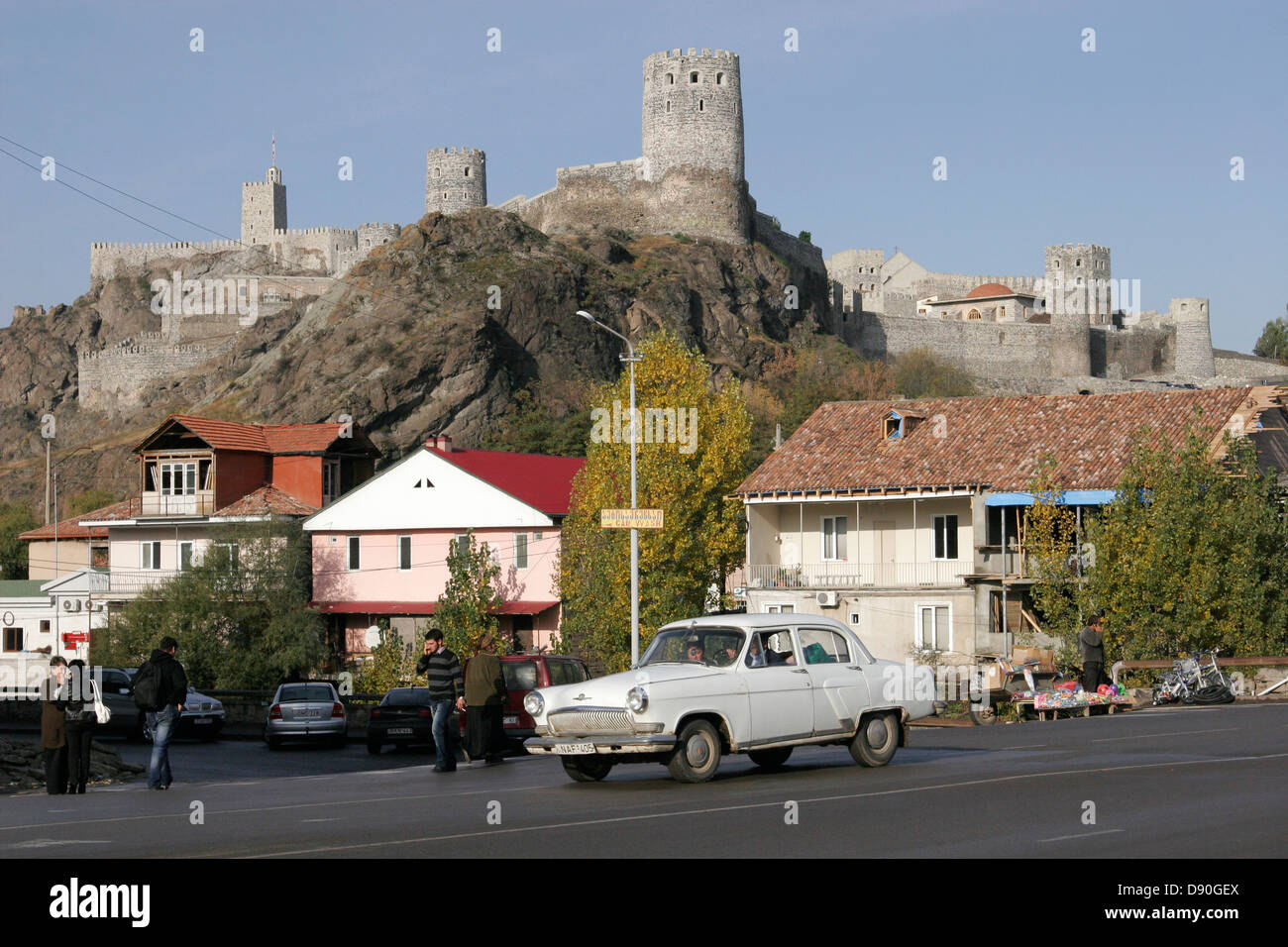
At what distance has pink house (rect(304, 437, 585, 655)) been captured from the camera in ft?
174

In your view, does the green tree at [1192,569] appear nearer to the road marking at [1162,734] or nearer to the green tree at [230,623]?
the road marking at [1162,734]

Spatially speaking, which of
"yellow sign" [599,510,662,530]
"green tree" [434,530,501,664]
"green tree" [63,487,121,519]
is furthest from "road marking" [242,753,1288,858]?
"green tree" [63,487,121,519]

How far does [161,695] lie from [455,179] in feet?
378

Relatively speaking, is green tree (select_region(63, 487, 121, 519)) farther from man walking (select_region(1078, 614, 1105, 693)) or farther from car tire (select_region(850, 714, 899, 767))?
car tire (select_region(850, 714, 899, 767))

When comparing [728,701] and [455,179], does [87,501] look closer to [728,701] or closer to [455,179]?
[455,179]

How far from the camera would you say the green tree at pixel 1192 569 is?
32.1 metres

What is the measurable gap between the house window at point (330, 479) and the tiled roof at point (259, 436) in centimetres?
94

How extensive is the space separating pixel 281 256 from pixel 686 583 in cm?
10902

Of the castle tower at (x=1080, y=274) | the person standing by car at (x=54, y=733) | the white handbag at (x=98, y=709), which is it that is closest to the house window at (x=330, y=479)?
the person standing by car at (x=54, y=733)

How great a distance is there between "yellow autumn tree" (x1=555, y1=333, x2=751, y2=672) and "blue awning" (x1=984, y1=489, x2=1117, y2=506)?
378 inches

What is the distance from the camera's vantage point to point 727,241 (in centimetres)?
11144

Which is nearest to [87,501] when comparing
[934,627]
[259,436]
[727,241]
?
[259,436]

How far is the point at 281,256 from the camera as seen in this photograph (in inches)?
5758
